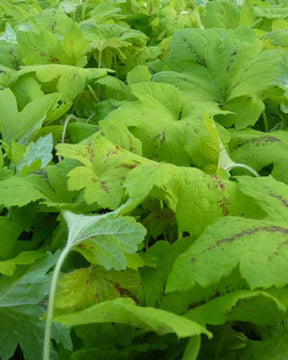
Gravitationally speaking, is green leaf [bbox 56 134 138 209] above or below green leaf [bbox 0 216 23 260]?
above

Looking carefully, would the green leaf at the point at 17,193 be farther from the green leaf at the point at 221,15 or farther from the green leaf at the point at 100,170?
the green leaf at the point at 221,15

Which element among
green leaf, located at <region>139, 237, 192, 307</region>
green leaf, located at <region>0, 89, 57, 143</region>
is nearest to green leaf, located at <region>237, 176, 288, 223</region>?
green leaf, located at <region>139, 237, 192, 307</region>

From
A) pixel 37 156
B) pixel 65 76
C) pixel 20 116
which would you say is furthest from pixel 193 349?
pixel 65 76

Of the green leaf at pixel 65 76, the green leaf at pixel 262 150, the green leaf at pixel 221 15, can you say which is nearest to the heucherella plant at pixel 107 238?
the green leaf at pixel 262 150

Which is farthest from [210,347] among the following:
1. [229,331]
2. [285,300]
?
[285,300]

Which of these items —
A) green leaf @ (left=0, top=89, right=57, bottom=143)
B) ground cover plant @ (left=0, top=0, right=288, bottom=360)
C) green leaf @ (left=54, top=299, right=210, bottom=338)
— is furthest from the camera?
green leaf @ (left=0, top=89, right=57, bottom=143)

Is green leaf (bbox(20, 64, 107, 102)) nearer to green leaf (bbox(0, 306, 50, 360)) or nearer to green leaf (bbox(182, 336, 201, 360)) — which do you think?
green leaf (bbox(0, 306, 50, 360))

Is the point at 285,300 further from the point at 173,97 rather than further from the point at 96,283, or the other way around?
the point at 173,97

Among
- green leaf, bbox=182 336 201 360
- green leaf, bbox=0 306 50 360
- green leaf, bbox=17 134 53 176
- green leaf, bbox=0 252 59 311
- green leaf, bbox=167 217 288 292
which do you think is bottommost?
green leaf, bbox=0 306 50 360
